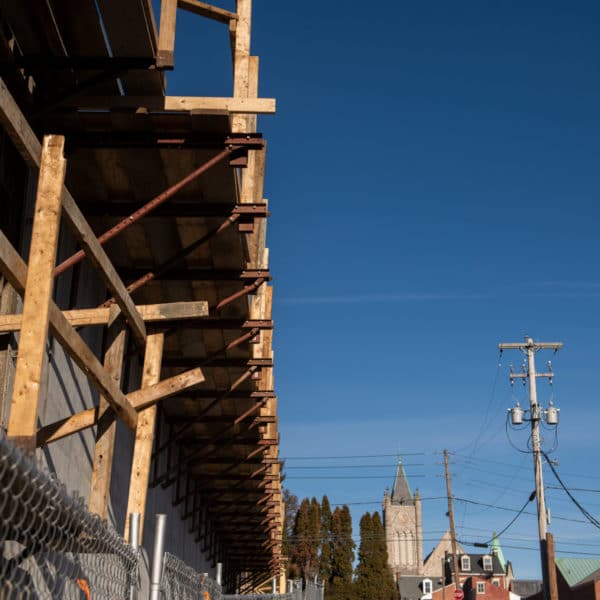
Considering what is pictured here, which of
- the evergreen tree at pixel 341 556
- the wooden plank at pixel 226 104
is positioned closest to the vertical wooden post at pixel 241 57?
the wooden plank at pixel 226 104

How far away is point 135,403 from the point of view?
703cm

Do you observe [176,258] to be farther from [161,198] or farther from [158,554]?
[158,554]

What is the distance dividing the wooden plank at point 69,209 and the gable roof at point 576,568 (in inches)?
2593

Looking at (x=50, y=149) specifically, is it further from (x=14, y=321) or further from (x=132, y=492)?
(x=132, y=492)

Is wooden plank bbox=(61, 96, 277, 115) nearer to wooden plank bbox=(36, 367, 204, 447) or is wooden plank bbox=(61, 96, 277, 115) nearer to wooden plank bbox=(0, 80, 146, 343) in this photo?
wooden plank bbox=(0, 80, 146, 343)

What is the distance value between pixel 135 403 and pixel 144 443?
146 cm

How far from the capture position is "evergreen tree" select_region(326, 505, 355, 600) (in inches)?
3884

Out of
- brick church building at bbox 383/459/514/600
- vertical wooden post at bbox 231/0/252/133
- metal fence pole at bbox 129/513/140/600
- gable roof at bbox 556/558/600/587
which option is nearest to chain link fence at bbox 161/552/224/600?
metal fence pole at bbox 129/513/140/600

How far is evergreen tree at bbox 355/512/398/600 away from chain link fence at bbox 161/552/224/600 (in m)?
95.8

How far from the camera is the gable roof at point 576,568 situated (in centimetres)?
6712

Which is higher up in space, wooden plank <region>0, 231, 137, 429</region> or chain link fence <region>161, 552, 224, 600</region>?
wooden plank <region>0, 231, 137, 429</region>

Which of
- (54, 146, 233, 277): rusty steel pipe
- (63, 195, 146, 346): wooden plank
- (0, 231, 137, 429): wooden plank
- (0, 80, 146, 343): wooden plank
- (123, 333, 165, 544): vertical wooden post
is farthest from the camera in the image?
(54, 146, 233, 277): rusty steel pipe

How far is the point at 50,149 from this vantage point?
468 cm

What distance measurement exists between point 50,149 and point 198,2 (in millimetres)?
6678
